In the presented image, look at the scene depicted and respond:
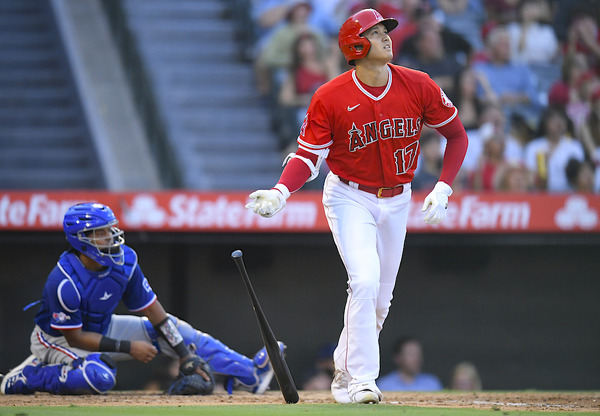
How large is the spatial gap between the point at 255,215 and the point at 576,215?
2.53 m

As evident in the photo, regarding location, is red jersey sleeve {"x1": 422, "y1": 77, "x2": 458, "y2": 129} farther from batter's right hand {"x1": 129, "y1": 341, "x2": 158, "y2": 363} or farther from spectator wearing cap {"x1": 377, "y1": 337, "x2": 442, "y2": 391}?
spectator wearing cap {"x1": 377, "y1": 337, "x2": 442, "y2": 391}

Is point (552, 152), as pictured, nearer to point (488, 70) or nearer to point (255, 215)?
point (488, 70)

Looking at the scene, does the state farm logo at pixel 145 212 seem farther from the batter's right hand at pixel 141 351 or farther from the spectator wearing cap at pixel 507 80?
the spectator wearing cap at pixel 507 80

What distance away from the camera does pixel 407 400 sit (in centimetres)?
457

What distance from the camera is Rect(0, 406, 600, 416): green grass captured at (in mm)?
3598

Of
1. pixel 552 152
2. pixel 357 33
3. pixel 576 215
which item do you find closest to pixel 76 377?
pixel 357 33

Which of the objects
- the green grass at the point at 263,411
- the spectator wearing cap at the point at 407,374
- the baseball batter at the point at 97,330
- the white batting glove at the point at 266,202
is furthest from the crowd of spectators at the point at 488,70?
the green grass at the point at 263,411

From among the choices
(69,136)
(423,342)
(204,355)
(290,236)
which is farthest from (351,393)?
(69,136)

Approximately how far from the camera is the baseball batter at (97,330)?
4738 mm

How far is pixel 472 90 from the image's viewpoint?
8.67m

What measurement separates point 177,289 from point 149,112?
1.99 meters

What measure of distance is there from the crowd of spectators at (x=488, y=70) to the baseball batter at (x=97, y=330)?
3564 mm

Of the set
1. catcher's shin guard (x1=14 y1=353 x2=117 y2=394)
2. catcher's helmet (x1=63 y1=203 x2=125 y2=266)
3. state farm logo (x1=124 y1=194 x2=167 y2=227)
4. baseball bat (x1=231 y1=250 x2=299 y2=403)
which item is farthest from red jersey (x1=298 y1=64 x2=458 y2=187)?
state farm logo (x1=124 y1=194 x2=167 y2=227)

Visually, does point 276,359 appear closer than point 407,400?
Yes
